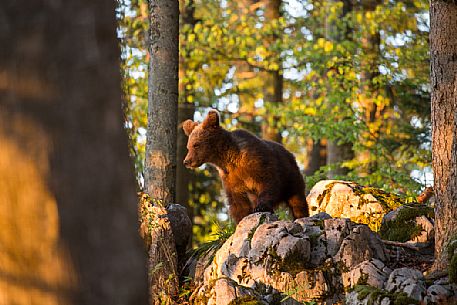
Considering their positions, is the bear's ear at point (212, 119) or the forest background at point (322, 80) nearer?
the bear's ear at point (212, 119)

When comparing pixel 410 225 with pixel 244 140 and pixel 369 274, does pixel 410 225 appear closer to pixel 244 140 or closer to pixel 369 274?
pixel 369 274

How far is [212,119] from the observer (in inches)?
348

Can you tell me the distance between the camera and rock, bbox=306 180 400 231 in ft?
29.5

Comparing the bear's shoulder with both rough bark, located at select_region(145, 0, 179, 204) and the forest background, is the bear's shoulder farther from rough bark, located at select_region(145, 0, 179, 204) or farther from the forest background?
the forest background

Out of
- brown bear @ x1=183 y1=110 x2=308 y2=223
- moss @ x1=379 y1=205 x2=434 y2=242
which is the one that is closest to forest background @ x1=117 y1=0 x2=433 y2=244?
brown bear @ x1=183 y1=110 x2=308 y2=223

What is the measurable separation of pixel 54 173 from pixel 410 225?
606cm

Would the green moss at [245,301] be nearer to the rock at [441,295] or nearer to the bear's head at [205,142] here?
the rock at [441,295]

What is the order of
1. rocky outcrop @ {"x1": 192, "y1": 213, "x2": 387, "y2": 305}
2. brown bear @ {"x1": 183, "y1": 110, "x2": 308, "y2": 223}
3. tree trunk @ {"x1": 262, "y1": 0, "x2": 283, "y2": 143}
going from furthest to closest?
tree trunk @ {"x1": 262, "y1": 0, "x2": 283, "y2": 143}, brown bear @ {"x1": 183, "y1": 110, "x2": 308, "y2": 223}, rocky outcrop @ {"x1": 192, "y1": 213, "x2": 387, "y2": 305}

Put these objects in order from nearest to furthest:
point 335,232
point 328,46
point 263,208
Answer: point 335,232, point 263,208, point 328,46

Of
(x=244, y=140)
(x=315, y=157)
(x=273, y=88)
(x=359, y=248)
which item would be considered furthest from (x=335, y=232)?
(x=315, y=157)

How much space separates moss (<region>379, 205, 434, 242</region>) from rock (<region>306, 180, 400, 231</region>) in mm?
609

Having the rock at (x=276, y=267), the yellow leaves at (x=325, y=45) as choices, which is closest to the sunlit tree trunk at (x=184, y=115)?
the yellow leaves at (x=325, y=45)

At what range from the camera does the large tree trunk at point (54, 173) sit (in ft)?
8.74

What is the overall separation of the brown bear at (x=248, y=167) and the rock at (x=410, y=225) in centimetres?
132
